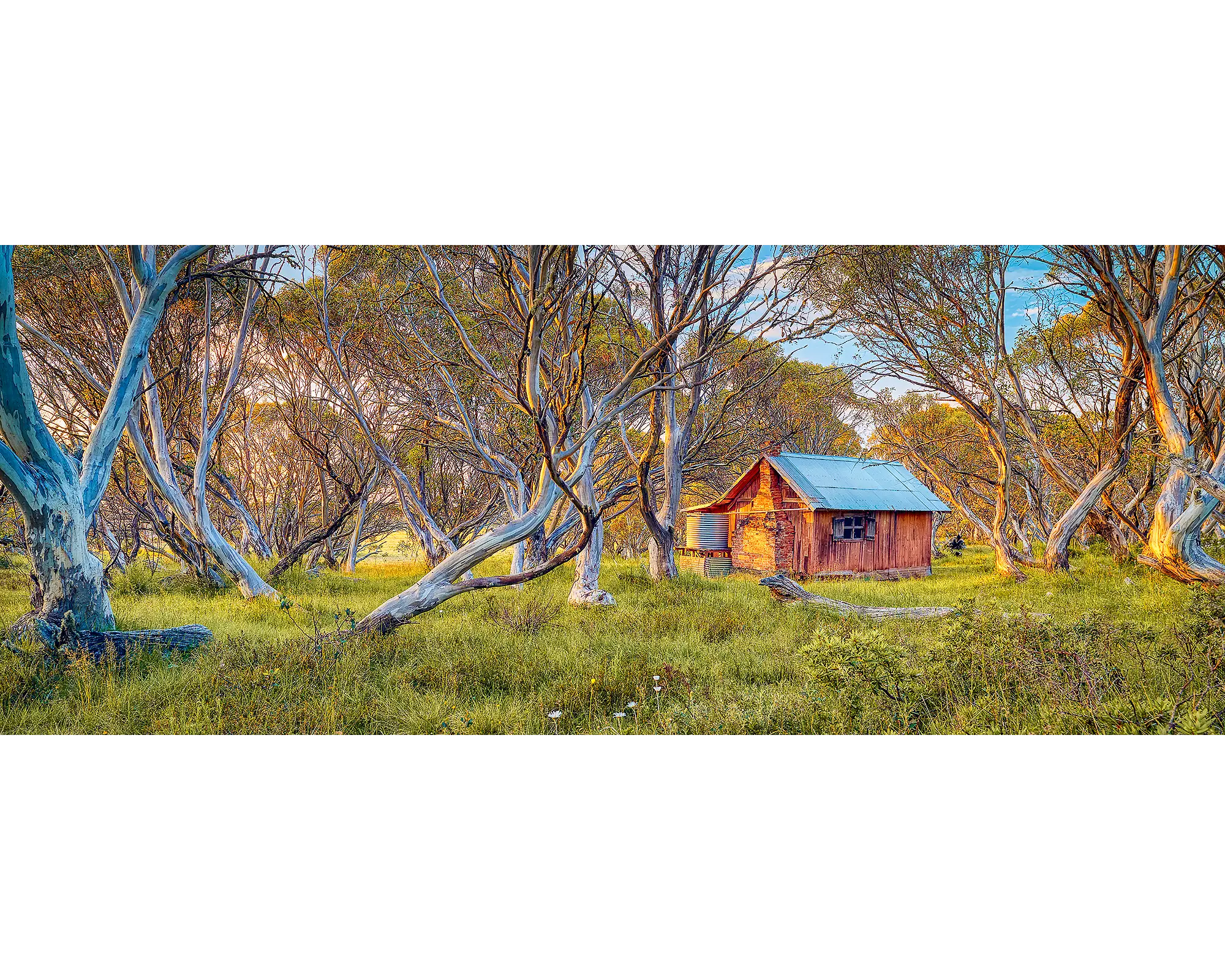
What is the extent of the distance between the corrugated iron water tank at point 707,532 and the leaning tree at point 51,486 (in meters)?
5.80

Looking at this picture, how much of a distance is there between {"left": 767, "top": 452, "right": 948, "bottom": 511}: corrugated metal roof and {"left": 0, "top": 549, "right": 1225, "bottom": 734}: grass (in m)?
2.05

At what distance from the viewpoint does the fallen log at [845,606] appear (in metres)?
5.13

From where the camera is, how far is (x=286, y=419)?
8016mm

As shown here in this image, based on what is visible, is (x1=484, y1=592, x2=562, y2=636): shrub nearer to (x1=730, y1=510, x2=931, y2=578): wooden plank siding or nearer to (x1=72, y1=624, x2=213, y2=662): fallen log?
(x1=72, y1=624, x2=213, y2=662): fallen log

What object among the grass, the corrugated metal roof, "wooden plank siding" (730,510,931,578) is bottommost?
the grass

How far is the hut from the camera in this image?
677 centimetres

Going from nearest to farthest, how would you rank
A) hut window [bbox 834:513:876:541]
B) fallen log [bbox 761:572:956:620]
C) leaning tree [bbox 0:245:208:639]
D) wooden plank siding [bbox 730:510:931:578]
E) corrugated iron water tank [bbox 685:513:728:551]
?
Result: leaning tree [bbox 0:245:208:639] < fallen log [bbox 761:572:956:620] < wooden plank siding [bbox 730:510:931:578] < hut window [bbox 834:513:876:541] < corrugated iron water tank [bbox 685:513:728:551]

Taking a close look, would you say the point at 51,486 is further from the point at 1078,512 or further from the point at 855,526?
the point at 1078,512

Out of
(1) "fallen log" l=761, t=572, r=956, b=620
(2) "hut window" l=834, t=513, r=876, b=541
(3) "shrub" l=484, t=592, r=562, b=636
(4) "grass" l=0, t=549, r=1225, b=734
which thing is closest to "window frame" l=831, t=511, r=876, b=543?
(2) "hut window" l=834, t=513, r=876, b=541
